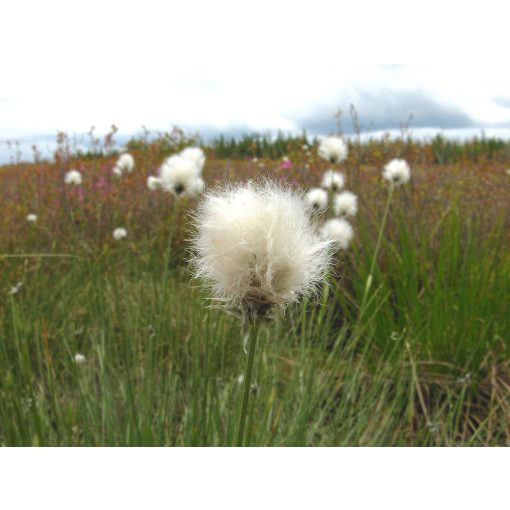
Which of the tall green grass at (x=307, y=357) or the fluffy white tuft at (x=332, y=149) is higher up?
the fluffy white tuft at (x=332, y=149)

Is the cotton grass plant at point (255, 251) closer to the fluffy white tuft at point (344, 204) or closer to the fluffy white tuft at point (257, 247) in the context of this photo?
the fluffy white tuft at point (257, 247)

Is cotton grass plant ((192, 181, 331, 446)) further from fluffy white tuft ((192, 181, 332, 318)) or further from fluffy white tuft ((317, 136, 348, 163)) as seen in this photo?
fluffy white tuft ((317, 136, 348, 163))

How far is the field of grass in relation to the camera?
128 centimetres

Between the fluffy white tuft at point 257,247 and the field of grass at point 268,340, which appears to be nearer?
the fluffy white tuft at point 257,247

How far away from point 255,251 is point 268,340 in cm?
116

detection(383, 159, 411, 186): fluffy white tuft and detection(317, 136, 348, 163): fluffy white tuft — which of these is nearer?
detection(317, 136, 348, 163): fluffy white tuft

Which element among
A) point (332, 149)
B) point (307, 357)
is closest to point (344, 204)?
point (332, 149)

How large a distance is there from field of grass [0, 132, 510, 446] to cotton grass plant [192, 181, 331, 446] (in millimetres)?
69

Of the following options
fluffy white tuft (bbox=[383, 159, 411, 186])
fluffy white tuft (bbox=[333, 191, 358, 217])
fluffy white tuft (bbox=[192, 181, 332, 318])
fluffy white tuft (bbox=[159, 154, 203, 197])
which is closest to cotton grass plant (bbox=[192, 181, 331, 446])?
fluffy white tuft (bbox=[192, 181, 332, 318])

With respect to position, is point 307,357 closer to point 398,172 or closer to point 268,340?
point 268,340

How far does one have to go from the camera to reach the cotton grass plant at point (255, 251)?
43 cm

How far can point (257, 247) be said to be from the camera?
0.43 metres

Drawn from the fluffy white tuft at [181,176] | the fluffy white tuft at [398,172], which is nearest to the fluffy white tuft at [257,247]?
the fluffy white tuft at [181,176]
